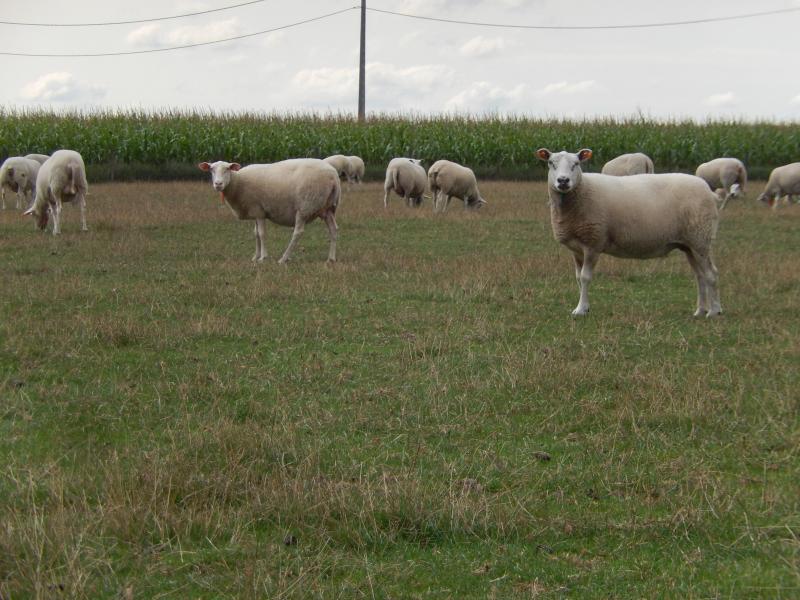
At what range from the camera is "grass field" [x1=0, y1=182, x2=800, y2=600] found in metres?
3.76

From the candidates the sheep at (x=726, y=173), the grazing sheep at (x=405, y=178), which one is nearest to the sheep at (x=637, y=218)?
the grazing sheep at (x=405, y=178)

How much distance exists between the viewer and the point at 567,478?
15.6ft

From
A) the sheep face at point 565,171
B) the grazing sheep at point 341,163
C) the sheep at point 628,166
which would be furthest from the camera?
the grazing sheep at point 341,163

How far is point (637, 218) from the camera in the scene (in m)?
9.08

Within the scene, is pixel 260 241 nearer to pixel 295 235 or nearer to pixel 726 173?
pixel 295 235

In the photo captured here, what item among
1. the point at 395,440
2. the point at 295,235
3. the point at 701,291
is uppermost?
the point at 295,235

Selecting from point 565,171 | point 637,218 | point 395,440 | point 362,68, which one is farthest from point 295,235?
point 362,68

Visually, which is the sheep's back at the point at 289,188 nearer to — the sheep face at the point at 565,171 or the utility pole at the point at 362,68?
the sheep face at the point at 565,171

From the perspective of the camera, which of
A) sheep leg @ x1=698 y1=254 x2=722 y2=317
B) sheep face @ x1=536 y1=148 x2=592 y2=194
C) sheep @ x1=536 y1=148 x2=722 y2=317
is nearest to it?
sheep face @ x1=536 y1=148 x2=592 y2=194

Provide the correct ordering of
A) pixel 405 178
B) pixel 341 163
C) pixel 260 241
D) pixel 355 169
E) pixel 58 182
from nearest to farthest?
pixel 260 241, pixel 58 182, pixel 405 178, pixel 341 163, pixel 355 169

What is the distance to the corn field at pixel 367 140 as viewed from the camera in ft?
102

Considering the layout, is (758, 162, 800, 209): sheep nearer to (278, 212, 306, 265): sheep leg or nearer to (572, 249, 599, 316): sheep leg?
(278, 212, 306, 265): sheep leg

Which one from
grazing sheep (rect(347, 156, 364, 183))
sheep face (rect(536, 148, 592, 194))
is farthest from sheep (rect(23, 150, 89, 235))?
grazing sheep (rect(347, 156, 364, 183))

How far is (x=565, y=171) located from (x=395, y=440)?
A: 4349 mm
